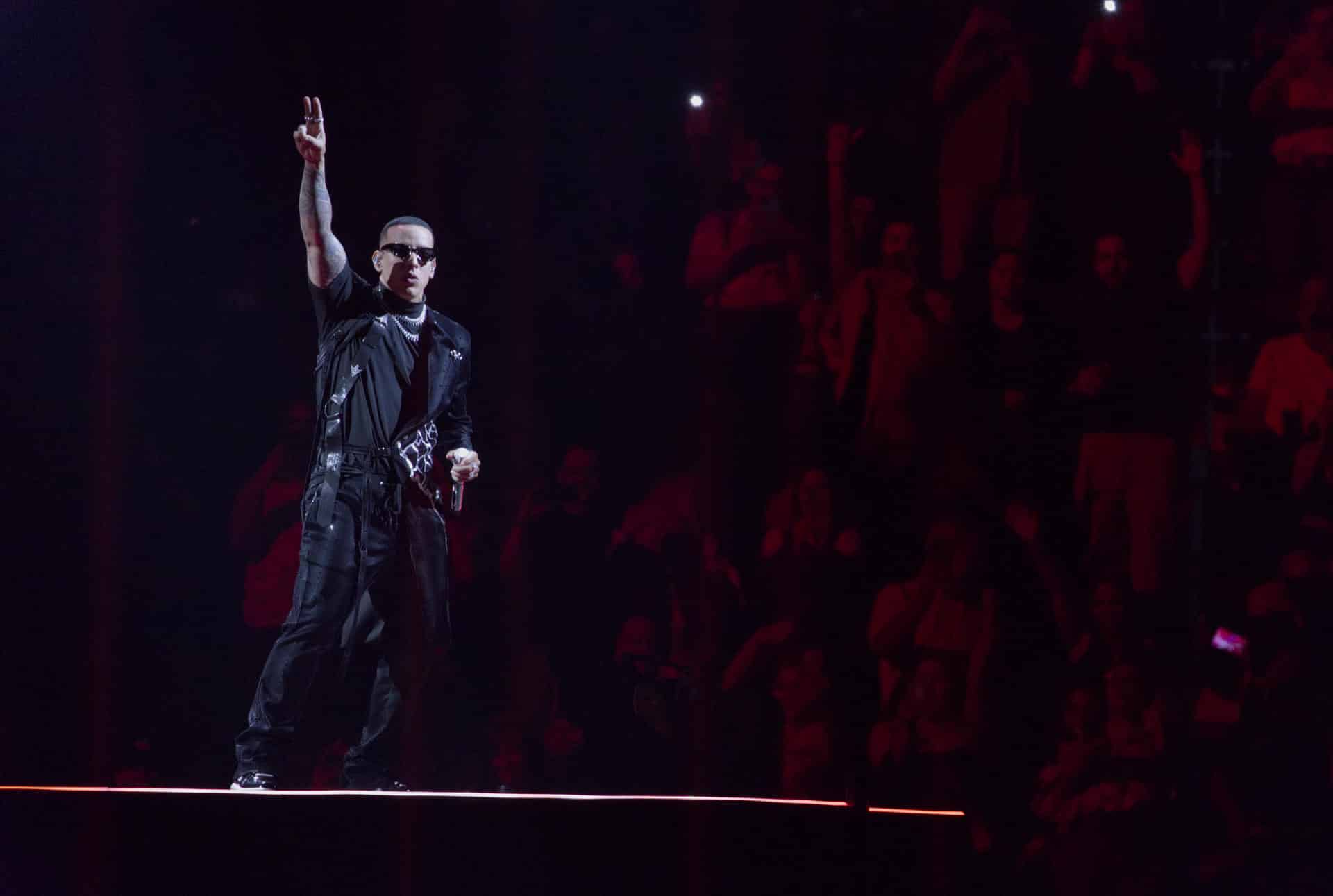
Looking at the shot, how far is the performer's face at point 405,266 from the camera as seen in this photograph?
13.5 ft

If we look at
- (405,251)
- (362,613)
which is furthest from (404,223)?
(362,613)

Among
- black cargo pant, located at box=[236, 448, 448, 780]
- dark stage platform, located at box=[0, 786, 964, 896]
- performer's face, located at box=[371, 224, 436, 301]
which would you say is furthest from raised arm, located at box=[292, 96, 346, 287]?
dark stage platform, located at box=[0, 786, 964, 896]

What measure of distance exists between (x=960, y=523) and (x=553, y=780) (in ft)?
5.22

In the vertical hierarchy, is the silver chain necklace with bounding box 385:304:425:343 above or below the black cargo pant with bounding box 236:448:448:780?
above

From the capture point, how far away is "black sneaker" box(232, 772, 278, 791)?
12.3 feet

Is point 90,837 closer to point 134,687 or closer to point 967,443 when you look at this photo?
point 134,687

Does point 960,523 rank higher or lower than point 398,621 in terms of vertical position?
higher

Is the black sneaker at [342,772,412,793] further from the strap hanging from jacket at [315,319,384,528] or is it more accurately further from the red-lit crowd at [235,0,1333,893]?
the strap hanging from jacket at [315,319,384,528]

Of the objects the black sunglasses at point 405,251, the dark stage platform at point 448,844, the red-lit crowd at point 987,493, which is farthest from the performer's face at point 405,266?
the dark stage platform at point 448,844

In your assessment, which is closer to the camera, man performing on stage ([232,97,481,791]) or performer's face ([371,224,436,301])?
man performing on stage ([232,97,481,791])

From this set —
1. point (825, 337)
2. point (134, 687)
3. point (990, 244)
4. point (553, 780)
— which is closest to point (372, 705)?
point (553, 780)

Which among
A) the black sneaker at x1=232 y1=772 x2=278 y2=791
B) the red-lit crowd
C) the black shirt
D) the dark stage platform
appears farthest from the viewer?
the red-lit crowd

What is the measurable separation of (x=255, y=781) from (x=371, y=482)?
2.98 feet

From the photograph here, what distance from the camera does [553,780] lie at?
166 inches
